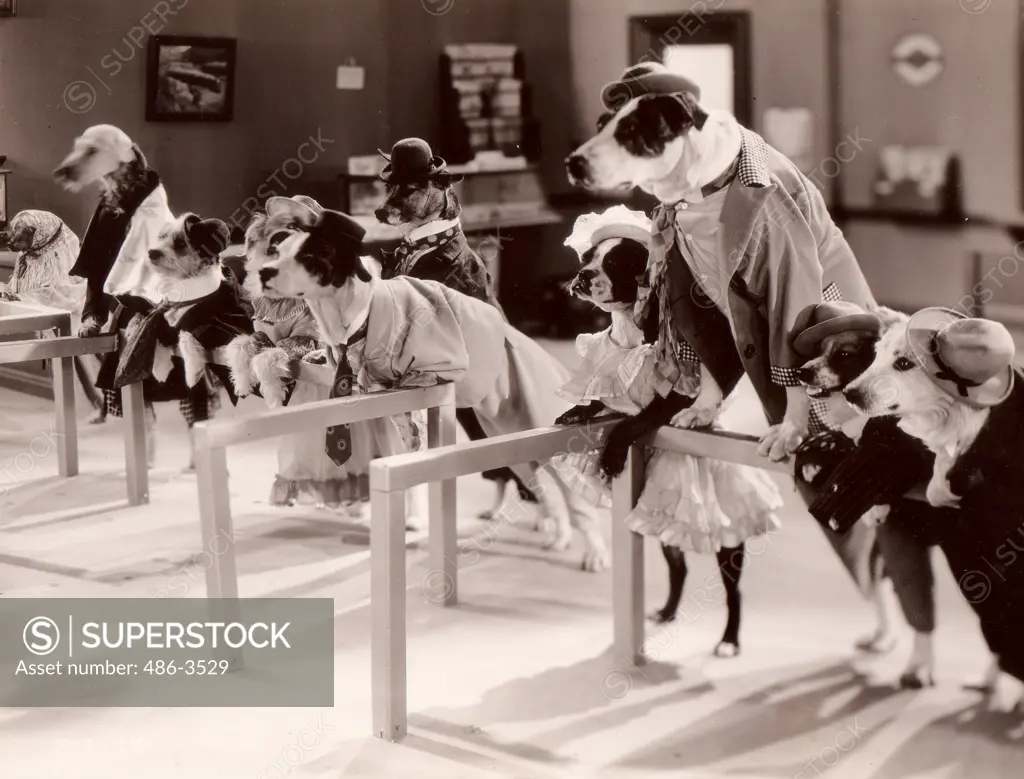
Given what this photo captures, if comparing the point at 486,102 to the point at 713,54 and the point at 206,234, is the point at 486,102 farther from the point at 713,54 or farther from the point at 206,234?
the point at 206,234

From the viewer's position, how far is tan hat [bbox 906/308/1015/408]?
67.9 inches

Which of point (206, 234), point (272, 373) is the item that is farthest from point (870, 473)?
point (206, 234)

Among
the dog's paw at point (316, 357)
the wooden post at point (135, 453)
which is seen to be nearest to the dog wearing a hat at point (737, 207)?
the dog's paw at point (316, 357)

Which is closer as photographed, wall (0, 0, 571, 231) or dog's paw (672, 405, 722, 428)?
dog's paw (672, 405, 722, 428)

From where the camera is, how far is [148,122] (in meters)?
2.57

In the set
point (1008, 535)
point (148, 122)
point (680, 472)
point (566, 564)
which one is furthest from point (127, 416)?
point (1008, 535)

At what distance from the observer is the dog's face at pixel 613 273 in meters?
2.13

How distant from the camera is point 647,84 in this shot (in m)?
1.89

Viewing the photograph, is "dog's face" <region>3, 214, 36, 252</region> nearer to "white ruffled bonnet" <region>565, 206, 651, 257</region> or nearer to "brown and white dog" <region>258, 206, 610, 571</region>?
"brown and white dog" <region>258, 206, 610, 571</region>

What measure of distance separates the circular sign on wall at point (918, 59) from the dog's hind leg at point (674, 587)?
2.94ft

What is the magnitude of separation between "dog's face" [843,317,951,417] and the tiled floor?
11.1 inches

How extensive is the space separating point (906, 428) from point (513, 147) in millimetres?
892

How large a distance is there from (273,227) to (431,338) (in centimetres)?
38

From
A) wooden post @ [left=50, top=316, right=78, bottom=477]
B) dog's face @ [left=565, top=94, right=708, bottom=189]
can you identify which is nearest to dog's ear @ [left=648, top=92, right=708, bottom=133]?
dog's face @ [left=565, top=94, right=708, bottom=189]
